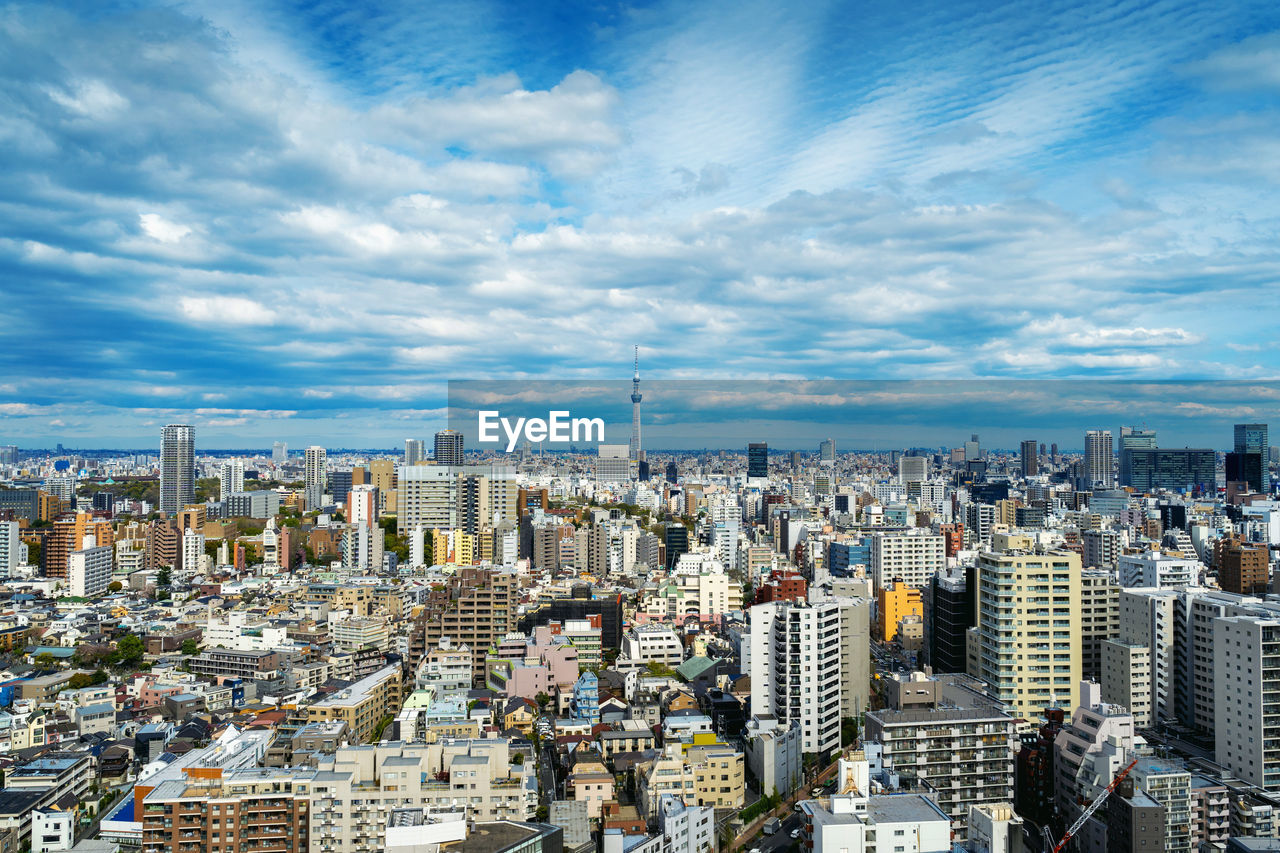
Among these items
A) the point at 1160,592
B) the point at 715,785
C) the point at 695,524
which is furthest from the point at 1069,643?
the point at 695,524

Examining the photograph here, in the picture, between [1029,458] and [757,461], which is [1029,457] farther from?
[757,461]

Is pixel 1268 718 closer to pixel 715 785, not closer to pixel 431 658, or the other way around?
pixel 715 785

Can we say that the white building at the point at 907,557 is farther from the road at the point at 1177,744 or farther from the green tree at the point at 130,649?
the green tree at the point at 130,649

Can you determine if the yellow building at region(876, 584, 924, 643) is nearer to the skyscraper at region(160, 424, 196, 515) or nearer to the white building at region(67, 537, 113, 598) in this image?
the white building at region(67, 537, 113, 598)

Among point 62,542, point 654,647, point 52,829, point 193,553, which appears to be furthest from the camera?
point 193,553

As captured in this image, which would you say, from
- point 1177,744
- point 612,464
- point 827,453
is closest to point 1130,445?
point 827,453

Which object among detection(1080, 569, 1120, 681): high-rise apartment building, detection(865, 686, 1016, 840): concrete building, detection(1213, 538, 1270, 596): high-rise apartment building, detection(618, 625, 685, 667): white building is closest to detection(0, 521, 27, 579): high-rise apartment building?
detection(618, 625, 685, 667): white building
